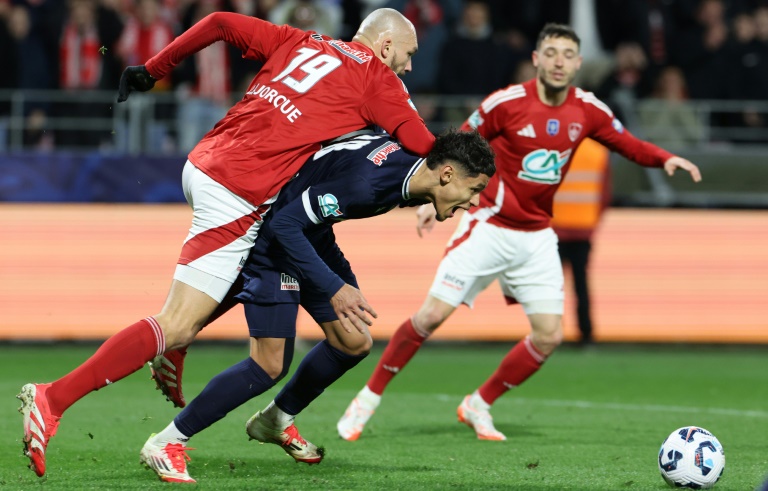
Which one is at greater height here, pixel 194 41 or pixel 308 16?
pixel 194 41

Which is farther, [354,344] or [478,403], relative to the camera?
[478,403]

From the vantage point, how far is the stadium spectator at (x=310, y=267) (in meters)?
5.90

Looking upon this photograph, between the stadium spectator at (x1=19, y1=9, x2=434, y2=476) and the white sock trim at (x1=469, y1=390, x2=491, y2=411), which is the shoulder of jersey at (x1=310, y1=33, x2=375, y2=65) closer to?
the stadium spectator at (x1=19, y1=9, x2=434, y2=476)

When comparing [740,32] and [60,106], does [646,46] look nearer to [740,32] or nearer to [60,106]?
[740,32]

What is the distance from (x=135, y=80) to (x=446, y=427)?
3.17m

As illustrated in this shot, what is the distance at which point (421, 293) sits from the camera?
13.0m

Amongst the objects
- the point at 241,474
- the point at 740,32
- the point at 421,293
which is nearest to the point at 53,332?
the point at 421,293

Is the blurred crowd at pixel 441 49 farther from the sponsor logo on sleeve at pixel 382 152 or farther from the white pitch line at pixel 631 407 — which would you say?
the sponsor logo on sleeve at pixel 382 152

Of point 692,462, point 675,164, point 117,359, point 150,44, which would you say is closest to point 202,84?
point 150,44

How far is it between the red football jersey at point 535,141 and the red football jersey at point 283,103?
68.2 inches

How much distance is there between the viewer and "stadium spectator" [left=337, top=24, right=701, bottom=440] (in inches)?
312

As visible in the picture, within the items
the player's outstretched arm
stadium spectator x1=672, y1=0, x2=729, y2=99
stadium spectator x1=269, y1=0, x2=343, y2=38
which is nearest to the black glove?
the player's outstretched arm

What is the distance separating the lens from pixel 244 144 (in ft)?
20.2

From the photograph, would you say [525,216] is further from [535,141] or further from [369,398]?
[369,398]
